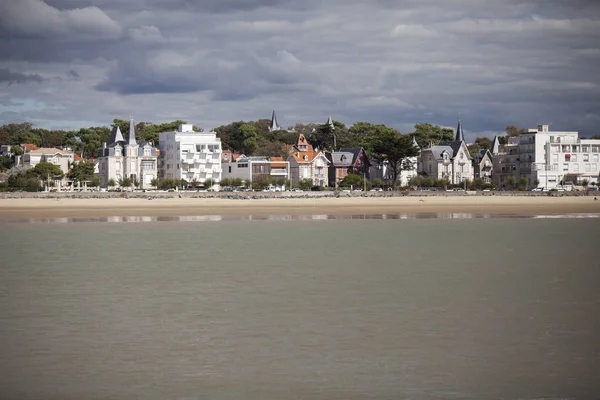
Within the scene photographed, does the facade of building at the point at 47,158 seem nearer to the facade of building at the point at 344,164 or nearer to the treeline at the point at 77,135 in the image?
the treeline at the point at 77,135

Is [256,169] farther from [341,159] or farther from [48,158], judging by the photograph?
[48,158]

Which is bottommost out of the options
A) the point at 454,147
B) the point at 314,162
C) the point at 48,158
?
the point at 314,162

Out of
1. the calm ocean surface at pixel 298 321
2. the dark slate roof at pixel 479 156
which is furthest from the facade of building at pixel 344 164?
the calm ocean surface at pixel 298 321

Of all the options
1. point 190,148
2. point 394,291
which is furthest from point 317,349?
point 190,148

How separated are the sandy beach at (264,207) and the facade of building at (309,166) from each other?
27126 mm

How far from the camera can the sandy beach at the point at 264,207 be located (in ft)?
182

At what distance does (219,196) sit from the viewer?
254ft

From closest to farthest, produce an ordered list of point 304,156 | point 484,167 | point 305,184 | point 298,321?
1. point 298,321
2. point 305,184
3. point 304,156
4. point 484,167

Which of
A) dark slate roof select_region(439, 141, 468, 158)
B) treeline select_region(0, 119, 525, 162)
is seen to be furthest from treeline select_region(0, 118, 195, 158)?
dark slate roof select_region(439, 141, 468, 158)

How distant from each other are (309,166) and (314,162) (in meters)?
0.83

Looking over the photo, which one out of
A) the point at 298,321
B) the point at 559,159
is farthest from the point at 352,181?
the point at 298,321

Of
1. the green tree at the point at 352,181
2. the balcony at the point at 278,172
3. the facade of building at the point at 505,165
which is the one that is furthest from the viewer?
the facade of building at the point at 505,165

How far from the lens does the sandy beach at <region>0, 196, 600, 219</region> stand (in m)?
55.5

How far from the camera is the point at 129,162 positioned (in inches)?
3794
